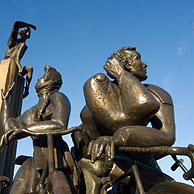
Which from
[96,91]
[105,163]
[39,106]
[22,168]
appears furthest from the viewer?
[39,106]

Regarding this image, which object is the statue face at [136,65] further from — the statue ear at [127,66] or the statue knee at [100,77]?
the statue knee at [100,77]

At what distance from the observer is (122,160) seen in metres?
2.73

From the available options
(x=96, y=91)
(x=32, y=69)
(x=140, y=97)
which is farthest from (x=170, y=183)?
(x=32, y=69)

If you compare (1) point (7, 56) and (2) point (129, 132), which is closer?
(2) point (129, 132)

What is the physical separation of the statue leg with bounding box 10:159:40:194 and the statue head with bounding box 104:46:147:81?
101 centimetres

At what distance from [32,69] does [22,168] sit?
7.97 m

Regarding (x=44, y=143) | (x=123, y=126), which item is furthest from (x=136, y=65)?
(x=44, y=143)

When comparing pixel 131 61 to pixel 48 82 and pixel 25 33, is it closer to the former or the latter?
pixel 48 82

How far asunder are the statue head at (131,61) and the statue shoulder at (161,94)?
100 mm

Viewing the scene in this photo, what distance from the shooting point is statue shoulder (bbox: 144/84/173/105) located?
9.23ft

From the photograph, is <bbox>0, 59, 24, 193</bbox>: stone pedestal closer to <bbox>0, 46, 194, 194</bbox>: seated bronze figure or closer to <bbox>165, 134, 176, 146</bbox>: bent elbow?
<bbox>0, 46, 194, 194</bbox>: seated bronze figure

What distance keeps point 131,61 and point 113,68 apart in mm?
147

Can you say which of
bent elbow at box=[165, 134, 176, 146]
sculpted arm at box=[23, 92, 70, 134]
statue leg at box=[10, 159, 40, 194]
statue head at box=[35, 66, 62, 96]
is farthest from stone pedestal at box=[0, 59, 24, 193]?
bent elbow at box=[165, 134, 176, 146]

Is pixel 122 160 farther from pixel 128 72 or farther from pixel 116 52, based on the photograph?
pixel 116 52
